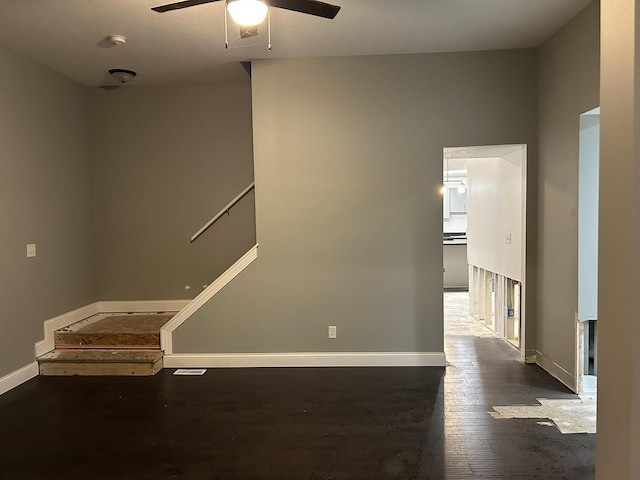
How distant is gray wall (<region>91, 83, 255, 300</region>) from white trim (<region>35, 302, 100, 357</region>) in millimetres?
345

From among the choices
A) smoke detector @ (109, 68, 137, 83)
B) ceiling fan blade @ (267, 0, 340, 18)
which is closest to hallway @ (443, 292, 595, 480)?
ceiling fan blade @ (267, 0, 340, 18)

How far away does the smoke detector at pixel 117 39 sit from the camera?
3.29 metres

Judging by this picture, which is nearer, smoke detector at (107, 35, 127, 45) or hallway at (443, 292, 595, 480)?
hallway at (443, 292, 595, 480)

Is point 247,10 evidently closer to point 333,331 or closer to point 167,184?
point 333,331

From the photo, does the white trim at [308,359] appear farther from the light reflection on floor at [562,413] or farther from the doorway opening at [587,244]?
the doorway opening at [587,244]

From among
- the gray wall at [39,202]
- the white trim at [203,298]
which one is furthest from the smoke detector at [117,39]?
the white trim at [203,298]

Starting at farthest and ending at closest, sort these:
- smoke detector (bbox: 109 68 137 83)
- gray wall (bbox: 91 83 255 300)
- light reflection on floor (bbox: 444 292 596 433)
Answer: gray wall (bbox: 91 83 255 300) → smoke detector (bbox: 109 68 137 83) → light reflection on floor (bbox: 444 292 596 433)

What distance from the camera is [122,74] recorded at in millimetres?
4098

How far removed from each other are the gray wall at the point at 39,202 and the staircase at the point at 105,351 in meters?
0.21

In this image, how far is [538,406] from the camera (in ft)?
10.0

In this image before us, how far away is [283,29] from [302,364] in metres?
2.95

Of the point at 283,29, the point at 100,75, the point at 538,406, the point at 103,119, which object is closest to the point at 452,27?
the point at 283,29

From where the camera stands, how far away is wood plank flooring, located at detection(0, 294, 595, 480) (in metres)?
2.37

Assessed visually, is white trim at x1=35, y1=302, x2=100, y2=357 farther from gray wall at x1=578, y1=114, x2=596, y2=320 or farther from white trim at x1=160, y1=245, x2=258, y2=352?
gray wall at x1=578, y1=114, x2=596, y2=320
